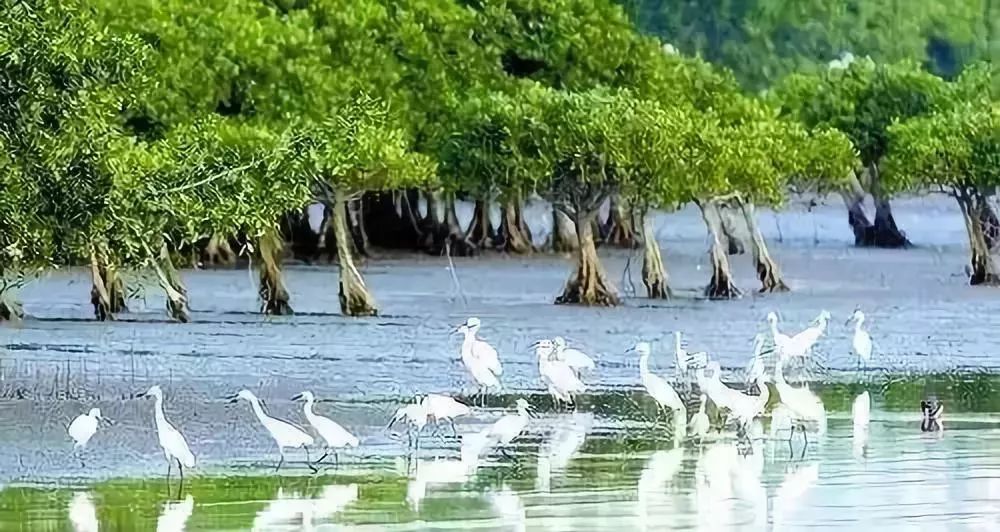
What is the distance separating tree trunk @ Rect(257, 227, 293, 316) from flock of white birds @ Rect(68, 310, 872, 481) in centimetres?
1226

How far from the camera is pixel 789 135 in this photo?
46.9m

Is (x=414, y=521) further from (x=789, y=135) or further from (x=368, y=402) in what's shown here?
(x=789, y=135)

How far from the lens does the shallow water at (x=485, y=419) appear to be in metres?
15.9

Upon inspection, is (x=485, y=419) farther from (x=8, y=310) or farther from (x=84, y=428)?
(x=8, y=310)

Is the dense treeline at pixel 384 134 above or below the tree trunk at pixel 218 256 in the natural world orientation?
above

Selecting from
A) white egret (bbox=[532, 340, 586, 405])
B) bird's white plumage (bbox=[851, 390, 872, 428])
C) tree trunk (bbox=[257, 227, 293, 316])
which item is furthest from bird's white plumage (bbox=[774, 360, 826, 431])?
tree trunk (bbox=[257, 227, 293, 316])

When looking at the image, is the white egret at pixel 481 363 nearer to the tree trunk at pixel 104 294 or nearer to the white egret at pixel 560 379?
the white egret at pixel 560 379

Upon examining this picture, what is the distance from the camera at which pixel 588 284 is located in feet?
126

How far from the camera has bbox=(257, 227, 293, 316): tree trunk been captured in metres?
36.6

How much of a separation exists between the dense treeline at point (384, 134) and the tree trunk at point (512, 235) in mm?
94

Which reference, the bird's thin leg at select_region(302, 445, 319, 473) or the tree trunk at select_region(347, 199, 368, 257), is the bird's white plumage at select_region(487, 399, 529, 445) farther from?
the tree trunk at select_region(347, 199, 368, 257)

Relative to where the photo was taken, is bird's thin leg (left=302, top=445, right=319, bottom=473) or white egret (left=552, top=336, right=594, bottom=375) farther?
white egret (left=552, top=336, right=594, bottom=375)

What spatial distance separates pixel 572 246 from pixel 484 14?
10.1m

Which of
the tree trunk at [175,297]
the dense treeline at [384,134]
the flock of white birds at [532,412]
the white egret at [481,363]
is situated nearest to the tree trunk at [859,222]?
the dense treeline at [384,134]
